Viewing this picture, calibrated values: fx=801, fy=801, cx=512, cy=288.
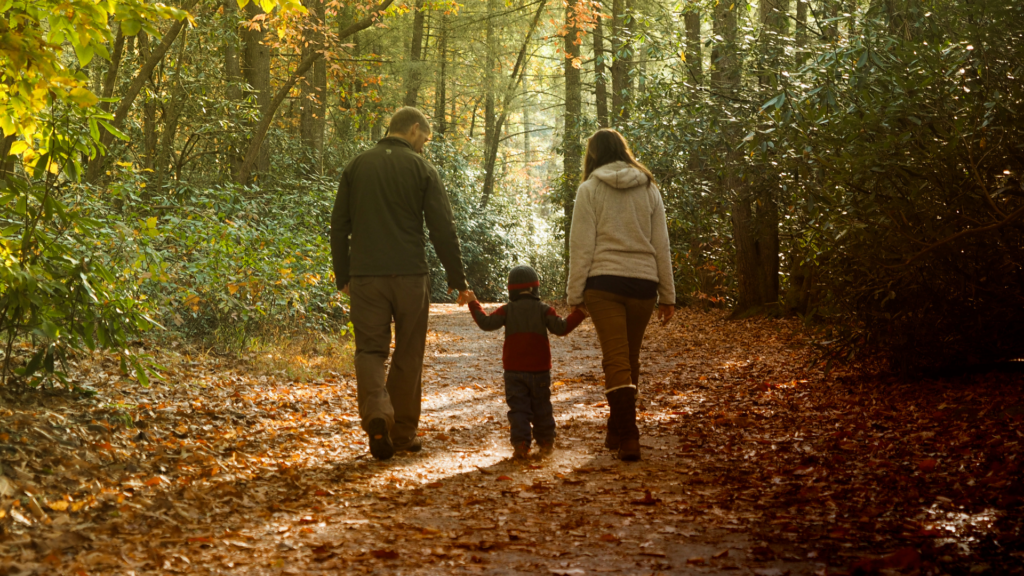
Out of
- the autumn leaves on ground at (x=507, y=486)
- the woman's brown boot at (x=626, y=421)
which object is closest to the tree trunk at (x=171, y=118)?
the autumn leaves on ground at (x=507, y=486)

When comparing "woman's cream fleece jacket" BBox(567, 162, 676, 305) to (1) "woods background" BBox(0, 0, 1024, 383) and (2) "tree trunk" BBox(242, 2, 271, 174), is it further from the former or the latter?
(2) "tree trunk" BBox(242, 2, 271, 174)

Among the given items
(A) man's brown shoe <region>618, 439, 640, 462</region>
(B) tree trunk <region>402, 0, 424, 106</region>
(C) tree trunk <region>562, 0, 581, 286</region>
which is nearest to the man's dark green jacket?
(A) man's brown shoe <region>618, 439, 640, 462</region>

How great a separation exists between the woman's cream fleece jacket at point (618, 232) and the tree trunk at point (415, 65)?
18.8 meters

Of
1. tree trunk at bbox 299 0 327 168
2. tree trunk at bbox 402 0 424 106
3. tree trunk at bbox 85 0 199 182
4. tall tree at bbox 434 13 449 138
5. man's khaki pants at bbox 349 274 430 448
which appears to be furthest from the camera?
tall tree at bbox 434 13 449 138

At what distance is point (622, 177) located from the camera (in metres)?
5.19

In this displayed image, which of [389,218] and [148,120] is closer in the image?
[389,218]

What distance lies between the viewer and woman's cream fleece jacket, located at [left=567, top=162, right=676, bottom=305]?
16.9ft

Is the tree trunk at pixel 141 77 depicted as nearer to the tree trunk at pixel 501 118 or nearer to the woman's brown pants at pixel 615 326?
the woman's brown pants at pixel 615 326

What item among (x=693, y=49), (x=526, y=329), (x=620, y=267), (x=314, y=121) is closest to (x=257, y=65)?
(x=314, y=121)

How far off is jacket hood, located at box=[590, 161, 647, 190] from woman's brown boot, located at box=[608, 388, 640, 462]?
1.32 m

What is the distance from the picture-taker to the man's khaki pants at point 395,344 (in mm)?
5238

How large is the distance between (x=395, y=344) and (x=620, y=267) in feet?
5.25

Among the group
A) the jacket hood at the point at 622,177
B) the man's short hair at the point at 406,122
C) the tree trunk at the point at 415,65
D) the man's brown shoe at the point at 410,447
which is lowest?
the man's brown shoe at the point at 410,447

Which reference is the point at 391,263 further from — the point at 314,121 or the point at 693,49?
the point at 314,121
